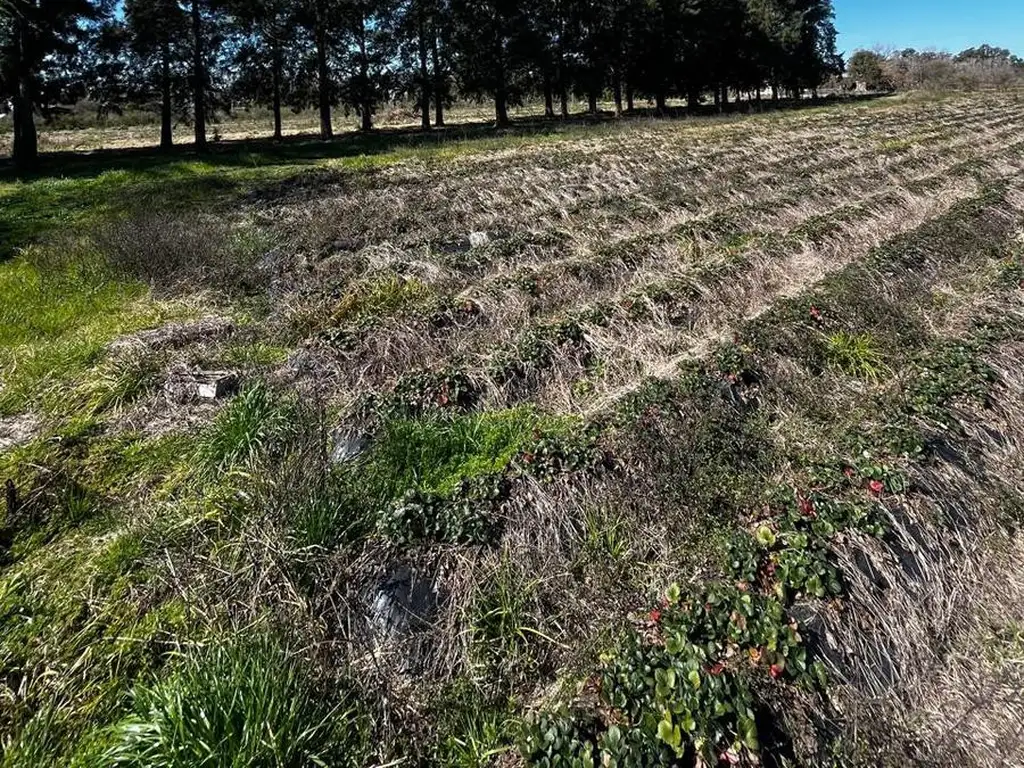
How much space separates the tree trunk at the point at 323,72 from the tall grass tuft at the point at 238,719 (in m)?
29.0

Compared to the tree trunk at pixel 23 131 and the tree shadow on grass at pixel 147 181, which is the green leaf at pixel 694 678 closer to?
the tree shadow on grass at pixel 147 181

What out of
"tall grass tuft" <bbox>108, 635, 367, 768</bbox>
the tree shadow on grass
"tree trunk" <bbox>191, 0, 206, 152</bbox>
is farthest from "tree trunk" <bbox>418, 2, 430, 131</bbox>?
"tall grass tuft" <bbox>108, 635, 367, 768</bbox>

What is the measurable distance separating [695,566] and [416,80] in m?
34.1

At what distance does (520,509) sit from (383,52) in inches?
1314

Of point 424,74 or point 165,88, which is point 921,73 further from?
point 165,88

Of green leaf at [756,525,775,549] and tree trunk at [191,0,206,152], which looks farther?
tree trunk at [191,0,206,152]

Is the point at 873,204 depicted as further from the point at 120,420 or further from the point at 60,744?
the point at 60,744

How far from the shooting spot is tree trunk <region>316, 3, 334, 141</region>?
2814 centimetres

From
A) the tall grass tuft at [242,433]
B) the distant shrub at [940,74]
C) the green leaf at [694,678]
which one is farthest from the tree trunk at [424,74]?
the distant shrub at [940,74]

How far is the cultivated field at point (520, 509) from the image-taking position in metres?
2.48

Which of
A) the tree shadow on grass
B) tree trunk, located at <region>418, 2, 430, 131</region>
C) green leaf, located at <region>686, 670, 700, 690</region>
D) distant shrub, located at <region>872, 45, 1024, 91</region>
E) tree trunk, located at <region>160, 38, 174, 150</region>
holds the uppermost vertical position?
distant shrub, located at <region>872, 45, 1024, 91</region>

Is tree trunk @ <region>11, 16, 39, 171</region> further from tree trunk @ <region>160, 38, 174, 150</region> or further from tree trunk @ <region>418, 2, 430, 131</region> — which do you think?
tree trunk @ <region>418, 2, 430, 131</region>

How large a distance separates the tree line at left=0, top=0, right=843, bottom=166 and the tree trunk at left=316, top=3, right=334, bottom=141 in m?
0.08

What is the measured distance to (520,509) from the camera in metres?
3.52
